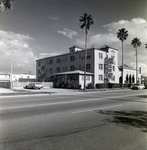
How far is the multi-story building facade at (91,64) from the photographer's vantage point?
147 ft

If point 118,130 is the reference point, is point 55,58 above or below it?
above

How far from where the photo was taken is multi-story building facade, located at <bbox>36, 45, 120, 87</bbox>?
44875 mm

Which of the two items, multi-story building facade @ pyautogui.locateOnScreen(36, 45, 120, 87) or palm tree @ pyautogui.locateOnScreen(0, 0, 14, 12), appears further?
multi-story building facade @ pyautogui.locateOnScreen(36, 45, 120, 87)

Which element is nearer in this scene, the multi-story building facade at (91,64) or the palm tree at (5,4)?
the palm tree at (5,4)

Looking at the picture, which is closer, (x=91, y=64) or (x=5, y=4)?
(x=5, y=4)

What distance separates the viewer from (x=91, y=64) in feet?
150

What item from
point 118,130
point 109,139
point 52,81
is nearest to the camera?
point 109,139

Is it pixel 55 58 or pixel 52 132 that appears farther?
pixel 55 58

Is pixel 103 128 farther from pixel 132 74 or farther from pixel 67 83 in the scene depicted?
pixel 132 74

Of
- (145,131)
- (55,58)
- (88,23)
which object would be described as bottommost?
(145,131)

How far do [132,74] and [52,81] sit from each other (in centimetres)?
3837

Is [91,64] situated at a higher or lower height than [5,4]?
lower

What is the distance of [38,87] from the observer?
35.7 m

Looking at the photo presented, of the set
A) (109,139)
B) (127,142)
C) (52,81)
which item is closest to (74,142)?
(109,139)
